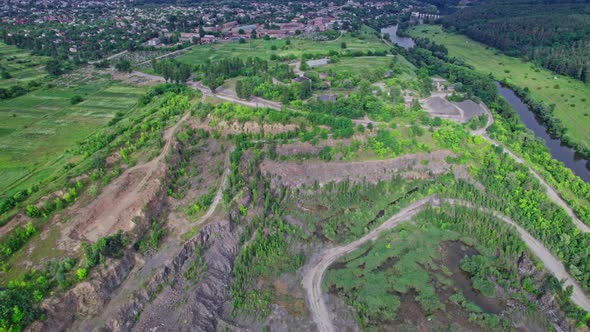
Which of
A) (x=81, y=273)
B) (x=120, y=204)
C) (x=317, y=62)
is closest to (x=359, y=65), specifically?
(x=317, y=62)

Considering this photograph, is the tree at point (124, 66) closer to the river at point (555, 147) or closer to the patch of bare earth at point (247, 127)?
the patch of bare earth at point (247, 127)

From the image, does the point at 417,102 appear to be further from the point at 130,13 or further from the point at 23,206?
the point at 130,13

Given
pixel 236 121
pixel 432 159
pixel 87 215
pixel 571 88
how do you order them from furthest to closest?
pixel 571 88, pixel 236 121, pixel 432 159, pixel 87 215

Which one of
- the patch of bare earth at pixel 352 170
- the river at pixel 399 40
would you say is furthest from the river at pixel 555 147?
the river at pixel 399 40

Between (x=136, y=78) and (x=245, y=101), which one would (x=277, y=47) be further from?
(x=245, y=101)

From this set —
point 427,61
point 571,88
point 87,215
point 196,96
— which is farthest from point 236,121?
point 571,88

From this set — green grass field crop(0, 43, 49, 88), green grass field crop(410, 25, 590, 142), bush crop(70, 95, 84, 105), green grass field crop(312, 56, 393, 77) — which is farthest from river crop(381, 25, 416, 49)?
green grass field crop(0, 43, 49, 88)

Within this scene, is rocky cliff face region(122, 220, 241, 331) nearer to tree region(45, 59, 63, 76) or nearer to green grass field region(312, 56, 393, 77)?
green grass field region(312, 56, 393, 77)
